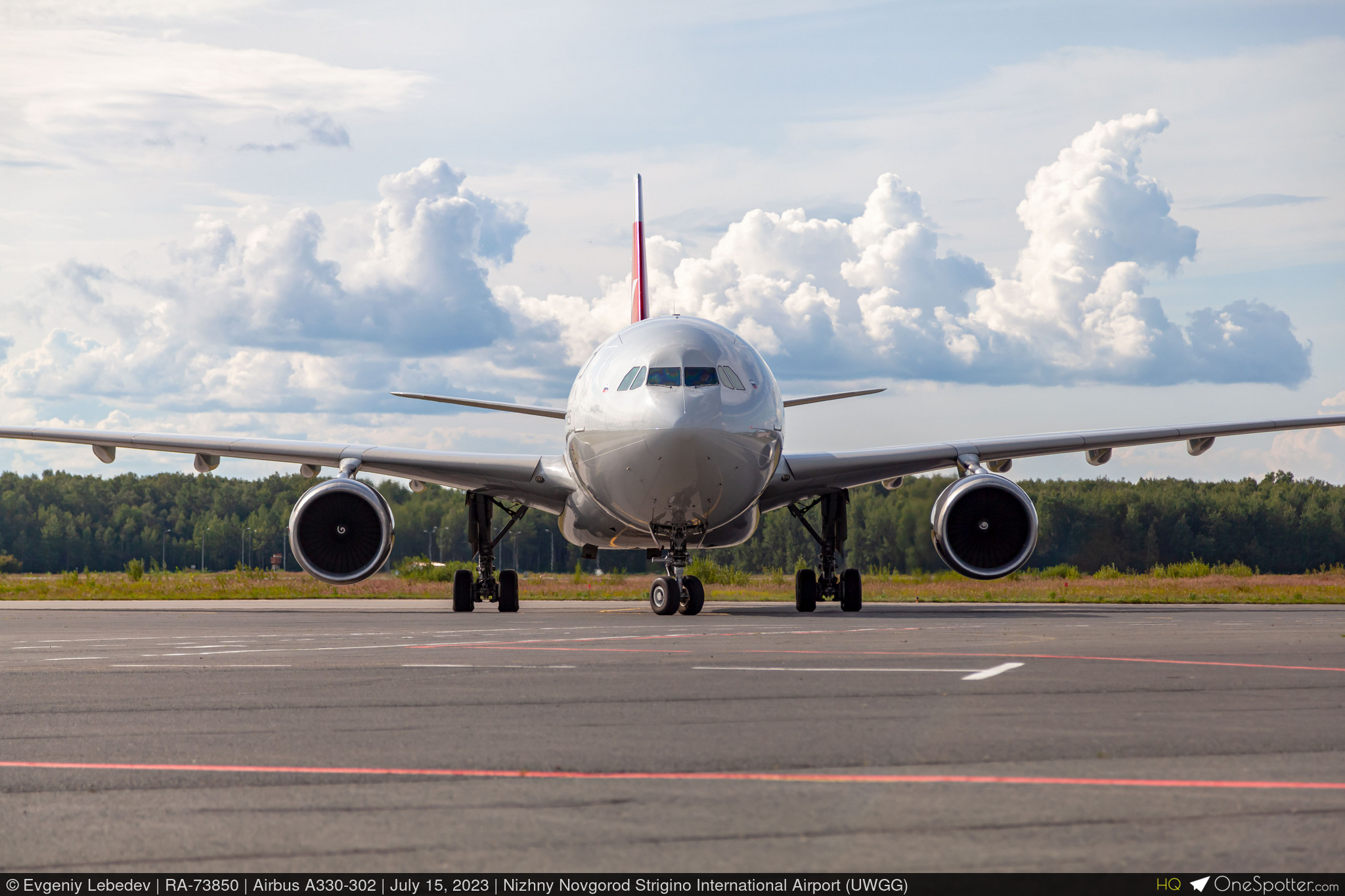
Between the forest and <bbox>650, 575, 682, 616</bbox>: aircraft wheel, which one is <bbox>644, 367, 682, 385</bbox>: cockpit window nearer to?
<bbox>650, 575, 682, 616</bbox>: aircraft wheel

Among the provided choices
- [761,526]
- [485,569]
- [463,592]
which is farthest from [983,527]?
[761,526]

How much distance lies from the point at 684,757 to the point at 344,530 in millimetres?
16824

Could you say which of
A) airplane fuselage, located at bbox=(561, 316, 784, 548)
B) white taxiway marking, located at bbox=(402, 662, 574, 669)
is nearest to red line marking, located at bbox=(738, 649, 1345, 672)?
white taxiway marking, located at bbox=(402, 662, 574, 669)

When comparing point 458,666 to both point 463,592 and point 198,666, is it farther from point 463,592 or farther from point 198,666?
point 463,592

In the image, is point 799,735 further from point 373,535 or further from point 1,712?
point 373,535

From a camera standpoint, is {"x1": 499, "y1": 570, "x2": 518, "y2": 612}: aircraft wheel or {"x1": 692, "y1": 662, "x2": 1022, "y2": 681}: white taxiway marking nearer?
{"x1": 692, "y1": 662, "x2": 1022, "y2": 681}: white taxiway marking

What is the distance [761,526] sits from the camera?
50.7 m

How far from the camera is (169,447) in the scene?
2448 cm

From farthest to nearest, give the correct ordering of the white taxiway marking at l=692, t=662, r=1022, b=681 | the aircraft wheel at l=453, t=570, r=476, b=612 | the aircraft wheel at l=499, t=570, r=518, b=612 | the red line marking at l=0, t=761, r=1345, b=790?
the aircraft wheel at l=499, t=570, r=518, b=612 < the aircraft wheel at l=453, t=570, r=476, b=612 < the white taxiway marking at l=692, t=662, r=1022, b=681 < the red line marking at l=0, t=761, r=1345, b=790

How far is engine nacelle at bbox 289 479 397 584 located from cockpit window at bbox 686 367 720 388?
6.06 metres

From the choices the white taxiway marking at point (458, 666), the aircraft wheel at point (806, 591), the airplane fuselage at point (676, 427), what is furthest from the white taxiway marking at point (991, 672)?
the aircraft wheel at point (806, 591)

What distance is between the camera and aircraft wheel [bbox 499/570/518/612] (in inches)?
972
